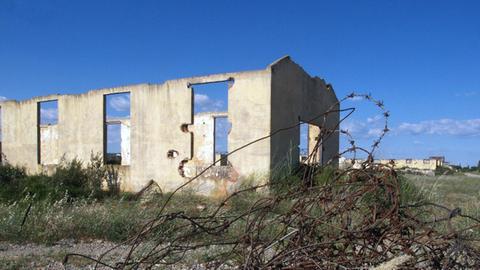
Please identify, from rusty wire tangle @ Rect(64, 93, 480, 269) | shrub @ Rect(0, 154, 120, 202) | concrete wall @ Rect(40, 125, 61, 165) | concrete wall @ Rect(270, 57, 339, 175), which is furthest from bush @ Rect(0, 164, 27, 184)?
rusty wire tangle @ Rect(64, 93, 480, 269)

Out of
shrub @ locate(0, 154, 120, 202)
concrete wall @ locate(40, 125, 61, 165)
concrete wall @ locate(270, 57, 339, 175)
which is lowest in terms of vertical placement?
shrub @ locate(0, 154, 120, 202)

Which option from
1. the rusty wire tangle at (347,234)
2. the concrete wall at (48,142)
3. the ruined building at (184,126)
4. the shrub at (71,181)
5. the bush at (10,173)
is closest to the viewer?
the rusty wire tangle at (347,234)

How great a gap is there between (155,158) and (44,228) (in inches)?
243

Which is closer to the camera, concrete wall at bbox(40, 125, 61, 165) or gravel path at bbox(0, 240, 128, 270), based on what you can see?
gravel path at bbox(0, 240, 128, 270)

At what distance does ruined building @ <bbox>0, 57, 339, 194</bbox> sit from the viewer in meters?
10.3

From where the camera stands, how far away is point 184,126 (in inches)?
454

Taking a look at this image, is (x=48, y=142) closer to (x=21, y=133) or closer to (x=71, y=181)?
(x=21, y=133)

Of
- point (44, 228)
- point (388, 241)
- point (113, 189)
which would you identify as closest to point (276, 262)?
point (388, 241)

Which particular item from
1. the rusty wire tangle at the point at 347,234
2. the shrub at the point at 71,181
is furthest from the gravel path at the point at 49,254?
the shrub at the point at 71,181

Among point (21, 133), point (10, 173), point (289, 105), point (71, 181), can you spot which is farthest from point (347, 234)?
point (21, 133)

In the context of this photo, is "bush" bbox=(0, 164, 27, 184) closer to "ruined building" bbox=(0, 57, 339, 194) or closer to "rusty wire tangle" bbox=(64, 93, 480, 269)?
"ruined building" bbox=(0, 57, 339, 194)

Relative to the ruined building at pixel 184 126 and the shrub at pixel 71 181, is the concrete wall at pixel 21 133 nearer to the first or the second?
the ruined building at pixel 184 126

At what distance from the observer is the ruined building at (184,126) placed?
10.3 metres

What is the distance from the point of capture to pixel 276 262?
5.42ft
